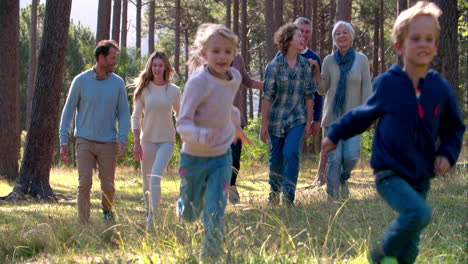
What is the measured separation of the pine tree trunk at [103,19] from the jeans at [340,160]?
14230mm

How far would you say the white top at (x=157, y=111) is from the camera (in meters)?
7.23

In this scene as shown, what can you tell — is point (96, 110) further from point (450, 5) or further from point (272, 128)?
point (450, 5)

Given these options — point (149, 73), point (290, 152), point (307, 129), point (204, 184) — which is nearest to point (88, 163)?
point (149, 73)

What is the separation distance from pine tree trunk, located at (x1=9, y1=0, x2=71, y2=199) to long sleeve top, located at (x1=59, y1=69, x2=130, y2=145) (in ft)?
15.3

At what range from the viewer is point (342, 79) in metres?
7.59

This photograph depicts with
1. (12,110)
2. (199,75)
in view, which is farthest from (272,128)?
(12,110)

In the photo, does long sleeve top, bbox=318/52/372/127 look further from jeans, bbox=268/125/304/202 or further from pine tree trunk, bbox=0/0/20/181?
pine tree trunk, bbox=0/0/20/181

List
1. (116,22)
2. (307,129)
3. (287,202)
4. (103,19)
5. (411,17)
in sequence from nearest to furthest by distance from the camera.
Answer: (411,17)
(287,202)
(307,129)
(103,19)
(116,22)

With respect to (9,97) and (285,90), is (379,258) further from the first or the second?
(9,97)

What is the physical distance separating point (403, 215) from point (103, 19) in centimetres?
1809

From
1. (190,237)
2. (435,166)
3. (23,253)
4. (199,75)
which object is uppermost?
(199,75)

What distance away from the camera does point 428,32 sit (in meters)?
3.81

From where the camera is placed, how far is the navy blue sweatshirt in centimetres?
374

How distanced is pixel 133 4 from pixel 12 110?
2138 cm
